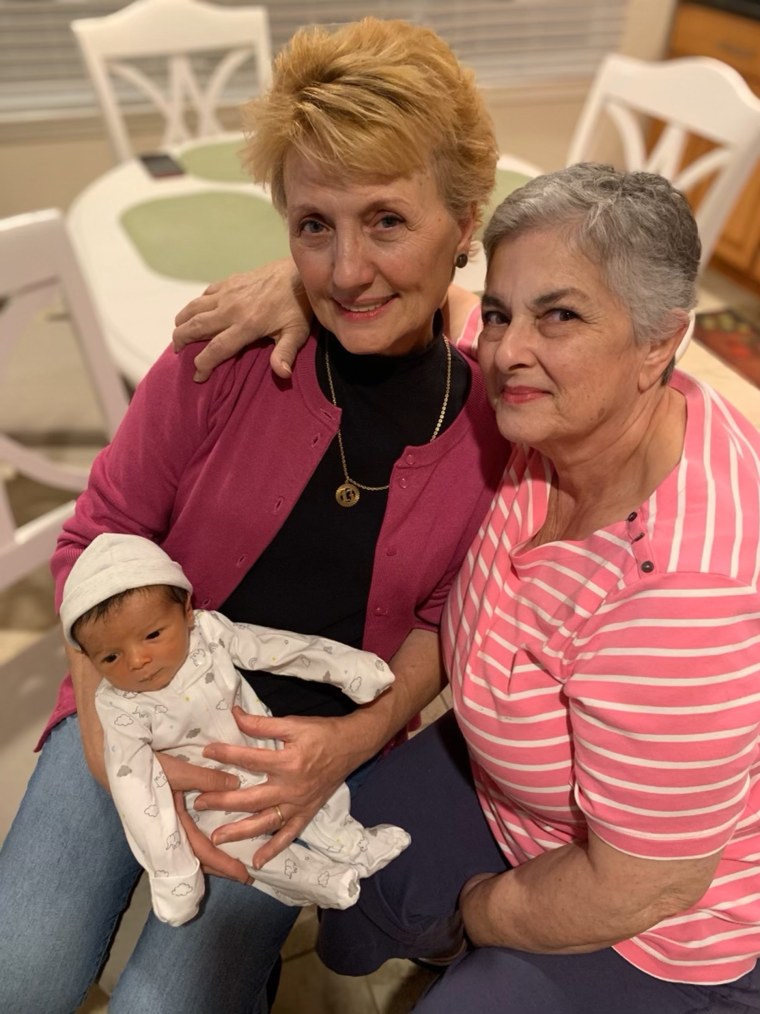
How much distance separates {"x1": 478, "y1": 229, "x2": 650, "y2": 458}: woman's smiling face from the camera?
79 centimetres

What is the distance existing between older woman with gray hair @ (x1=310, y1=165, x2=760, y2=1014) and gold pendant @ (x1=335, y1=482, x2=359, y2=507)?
0.61 feet

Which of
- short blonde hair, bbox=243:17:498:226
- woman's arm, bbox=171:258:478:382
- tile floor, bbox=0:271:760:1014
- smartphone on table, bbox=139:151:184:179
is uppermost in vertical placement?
short blonde hair, bbox=243:17:498:226

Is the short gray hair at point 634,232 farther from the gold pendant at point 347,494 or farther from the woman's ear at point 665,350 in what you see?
the gold pendant at point 347,494

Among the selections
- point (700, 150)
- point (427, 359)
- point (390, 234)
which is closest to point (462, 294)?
point (427, 359)

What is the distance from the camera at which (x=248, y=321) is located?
104 cm

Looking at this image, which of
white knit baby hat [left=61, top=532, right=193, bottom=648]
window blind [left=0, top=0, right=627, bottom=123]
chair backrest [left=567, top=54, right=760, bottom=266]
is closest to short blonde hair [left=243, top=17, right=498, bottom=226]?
white knit baby hat [left=61, top=532, right=193, bottom=648]

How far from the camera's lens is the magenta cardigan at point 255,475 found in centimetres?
107

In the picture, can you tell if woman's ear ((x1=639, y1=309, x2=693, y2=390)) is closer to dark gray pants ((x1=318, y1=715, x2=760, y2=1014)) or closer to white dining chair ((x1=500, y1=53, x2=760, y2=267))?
dark gray pants ((x1=318, y1=715, x2=760, y2=1014))

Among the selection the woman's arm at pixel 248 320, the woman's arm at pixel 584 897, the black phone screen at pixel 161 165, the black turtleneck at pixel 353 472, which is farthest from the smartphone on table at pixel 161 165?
the woman's arm at pixel 584 897

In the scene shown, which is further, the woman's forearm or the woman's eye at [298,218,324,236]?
the woman's forearm

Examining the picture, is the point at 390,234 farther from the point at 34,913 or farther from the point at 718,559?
the point at 34,913

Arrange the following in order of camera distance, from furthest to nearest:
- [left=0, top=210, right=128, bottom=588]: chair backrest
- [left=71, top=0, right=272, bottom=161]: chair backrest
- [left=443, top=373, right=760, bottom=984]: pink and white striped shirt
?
[left=71, top=0, right=272, bottom=161]: chair backrest → [left=0, top=210, right=128, bottom=588]: chair backrest → [left=443, top=373, right=760, bottom=984]: pink and white striped shirt

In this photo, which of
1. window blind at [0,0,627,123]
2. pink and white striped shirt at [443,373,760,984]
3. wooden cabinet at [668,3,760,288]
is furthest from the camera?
wooden cabinet at [668,3,760,288]

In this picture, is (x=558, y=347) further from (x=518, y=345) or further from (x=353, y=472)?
(x=353, y=472)
